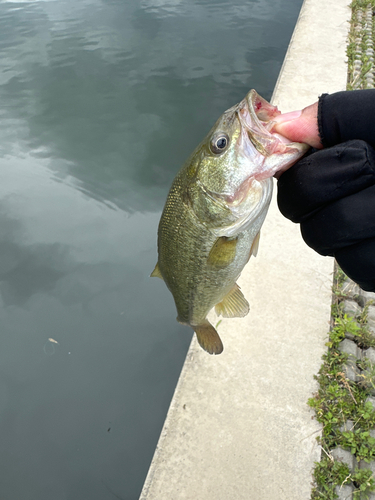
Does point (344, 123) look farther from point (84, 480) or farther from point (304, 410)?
point (84, 480)

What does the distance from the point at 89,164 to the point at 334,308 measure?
318cm

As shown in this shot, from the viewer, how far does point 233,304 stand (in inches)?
75.6

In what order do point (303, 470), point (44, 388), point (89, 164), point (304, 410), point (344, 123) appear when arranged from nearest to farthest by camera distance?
point (344, 123) < point (303, 470) < point (304, 410) < point (44, 388) < point (89, 164)

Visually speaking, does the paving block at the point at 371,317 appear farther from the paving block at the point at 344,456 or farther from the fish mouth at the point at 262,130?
the fish mouth at the point at 262,130

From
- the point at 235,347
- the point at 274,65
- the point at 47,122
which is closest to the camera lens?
the point at 235,347

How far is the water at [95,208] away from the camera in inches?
101

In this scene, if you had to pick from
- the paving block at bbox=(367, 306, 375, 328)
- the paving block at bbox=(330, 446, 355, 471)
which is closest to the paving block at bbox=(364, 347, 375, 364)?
the paving block at bbox=(367, 306, 375, 328)

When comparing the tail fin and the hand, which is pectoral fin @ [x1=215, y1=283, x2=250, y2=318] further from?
the hand

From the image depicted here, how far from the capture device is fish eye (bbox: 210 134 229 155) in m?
1.46

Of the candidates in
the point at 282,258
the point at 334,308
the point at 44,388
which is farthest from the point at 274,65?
the point at 44,388

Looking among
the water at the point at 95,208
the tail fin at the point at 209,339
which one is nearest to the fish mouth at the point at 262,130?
the tail fin at the point at 209,339

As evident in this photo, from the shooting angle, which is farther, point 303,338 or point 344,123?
point 303,338

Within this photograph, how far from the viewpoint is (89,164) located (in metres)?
4.66

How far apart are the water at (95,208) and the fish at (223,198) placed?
144cm
